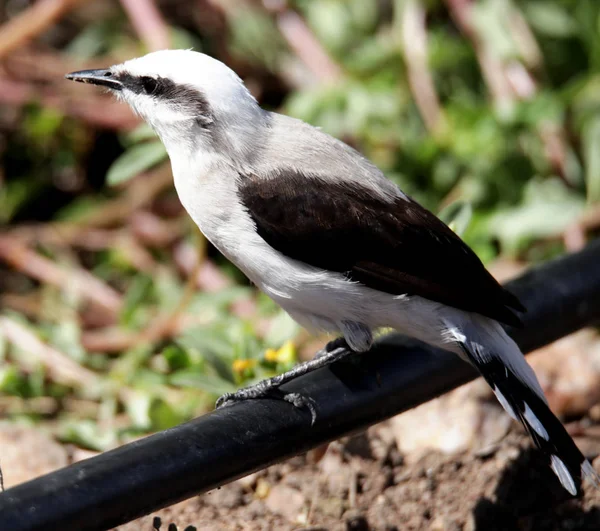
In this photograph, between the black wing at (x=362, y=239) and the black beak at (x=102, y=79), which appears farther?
the black beak at (x=102, y=79)

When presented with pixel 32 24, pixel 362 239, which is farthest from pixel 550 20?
pixel 362 239

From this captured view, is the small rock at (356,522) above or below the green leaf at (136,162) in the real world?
below

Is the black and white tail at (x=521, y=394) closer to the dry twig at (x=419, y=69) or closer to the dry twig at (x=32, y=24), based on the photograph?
the dry twig at (x=419, y=69)

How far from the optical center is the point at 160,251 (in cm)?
573

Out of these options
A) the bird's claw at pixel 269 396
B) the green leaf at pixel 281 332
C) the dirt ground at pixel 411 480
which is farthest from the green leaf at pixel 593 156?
the bird's claw at pixel 269 396

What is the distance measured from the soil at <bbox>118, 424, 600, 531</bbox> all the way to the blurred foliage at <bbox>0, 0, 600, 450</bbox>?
2.67 feet

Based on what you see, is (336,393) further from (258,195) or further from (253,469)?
(258,195)

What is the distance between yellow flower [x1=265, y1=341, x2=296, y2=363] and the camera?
3395 mm

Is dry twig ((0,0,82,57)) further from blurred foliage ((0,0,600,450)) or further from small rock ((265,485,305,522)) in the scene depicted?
small rock ((265,485,305,522))

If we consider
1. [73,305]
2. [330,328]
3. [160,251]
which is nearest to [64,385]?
[73,305]

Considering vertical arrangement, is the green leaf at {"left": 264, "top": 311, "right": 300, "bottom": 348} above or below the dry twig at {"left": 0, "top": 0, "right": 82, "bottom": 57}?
below

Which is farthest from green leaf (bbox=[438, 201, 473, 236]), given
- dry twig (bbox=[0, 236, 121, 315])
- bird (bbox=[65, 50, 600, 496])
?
dry twig (bbox=[0, 236, 121, 315])

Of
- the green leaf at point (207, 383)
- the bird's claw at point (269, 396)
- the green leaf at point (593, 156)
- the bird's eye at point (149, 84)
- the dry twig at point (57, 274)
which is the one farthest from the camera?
the dry twig at point (57, 274)

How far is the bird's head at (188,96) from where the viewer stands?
3.04 m
